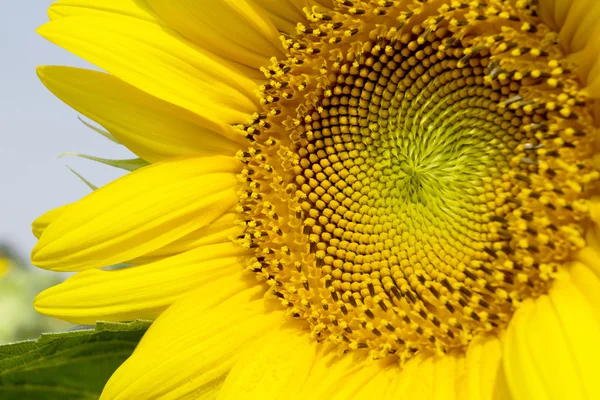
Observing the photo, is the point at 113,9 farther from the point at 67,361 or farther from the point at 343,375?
the point at 343,375

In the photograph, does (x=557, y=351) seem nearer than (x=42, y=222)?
Yes

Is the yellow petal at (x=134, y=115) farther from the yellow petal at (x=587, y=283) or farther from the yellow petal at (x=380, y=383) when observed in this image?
the yellow petal at (x=587, y=283)

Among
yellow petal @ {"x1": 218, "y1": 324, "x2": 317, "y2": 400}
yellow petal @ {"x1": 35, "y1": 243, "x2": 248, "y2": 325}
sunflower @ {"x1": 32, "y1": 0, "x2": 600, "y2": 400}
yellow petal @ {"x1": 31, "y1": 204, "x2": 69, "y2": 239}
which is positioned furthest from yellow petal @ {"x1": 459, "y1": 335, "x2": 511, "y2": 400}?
yellow petal @ {"x1": 31, "y1": 204, "x2": 69, "y2": 239}

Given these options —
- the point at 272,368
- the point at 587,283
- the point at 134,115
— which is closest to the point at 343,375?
the point at 272,368

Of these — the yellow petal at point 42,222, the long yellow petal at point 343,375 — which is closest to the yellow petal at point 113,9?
the yellow petal at point 42,222

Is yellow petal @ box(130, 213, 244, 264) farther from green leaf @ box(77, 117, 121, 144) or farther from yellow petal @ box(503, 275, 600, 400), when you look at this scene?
yellow petal @ box(503, 275, 600, 400)

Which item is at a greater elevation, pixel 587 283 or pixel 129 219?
pixel 587 283

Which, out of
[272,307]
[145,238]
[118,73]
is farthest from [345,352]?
[118,73]
